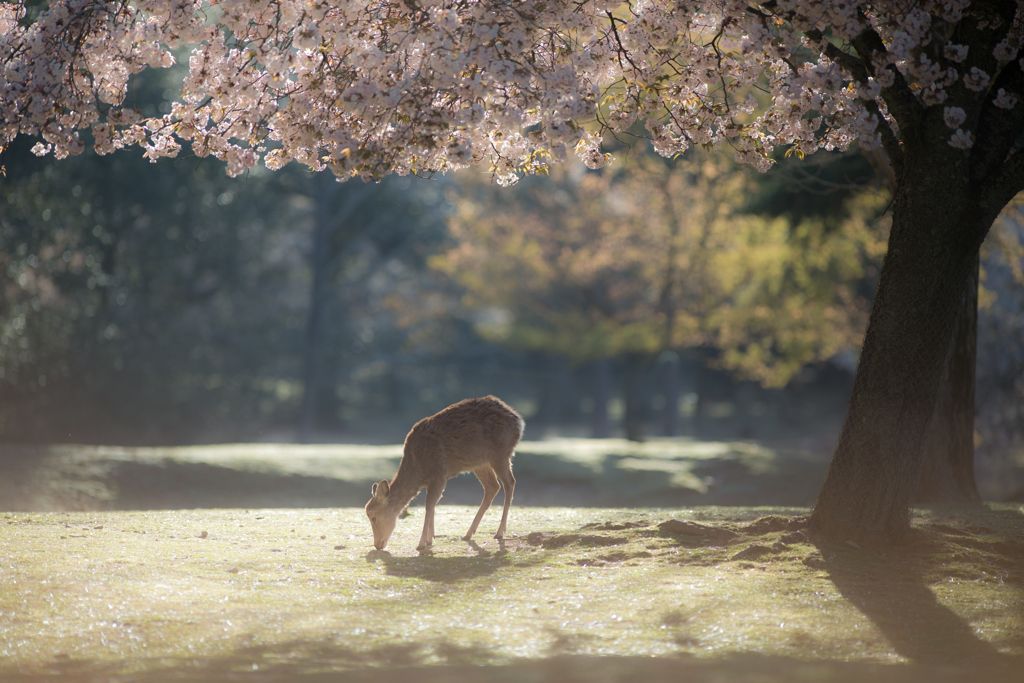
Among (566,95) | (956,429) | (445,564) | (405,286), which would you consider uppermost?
(405,286)

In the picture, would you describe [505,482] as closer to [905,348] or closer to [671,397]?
[905,348]

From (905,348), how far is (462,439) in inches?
174

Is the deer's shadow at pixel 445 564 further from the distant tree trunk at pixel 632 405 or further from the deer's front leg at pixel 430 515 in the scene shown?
the distant tree trunk at pixel 632 405

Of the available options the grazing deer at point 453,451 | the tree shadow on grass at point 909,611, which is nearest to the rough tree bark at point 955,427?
the tree shadow on grass at point 909,611

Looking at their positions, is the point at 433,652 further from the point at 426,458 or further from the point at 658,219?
the point at 658,219

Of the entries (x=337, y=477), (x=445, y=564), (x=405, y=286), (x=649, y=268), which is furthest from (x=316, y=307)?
(x=445, y=564)

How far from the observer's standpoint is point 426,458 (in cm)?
920

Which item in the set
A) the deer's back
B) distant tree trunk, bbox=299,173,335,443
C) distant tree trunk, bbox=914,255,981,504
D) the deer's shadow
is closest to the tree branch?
the deer's back

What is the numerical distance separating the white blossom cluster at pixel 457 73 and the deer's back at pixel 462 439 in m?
2.52

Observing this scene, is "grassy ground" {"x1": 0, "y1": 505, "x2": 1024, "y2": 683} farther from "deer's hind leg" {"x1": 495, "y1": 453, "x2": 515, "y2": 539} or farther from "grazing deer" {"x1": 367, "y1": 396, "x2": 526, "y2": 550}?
"grazing deer" {"x1": 367, "y1": 396, "x2": 526, "y2": 550}

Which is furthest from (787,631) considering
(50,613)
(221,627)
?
(50,613)

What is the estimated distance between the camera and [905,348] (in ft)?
26.8

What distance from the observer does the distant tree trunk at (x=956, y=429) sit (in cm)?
1330

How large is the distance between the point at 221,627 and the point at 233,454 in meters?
14.4
